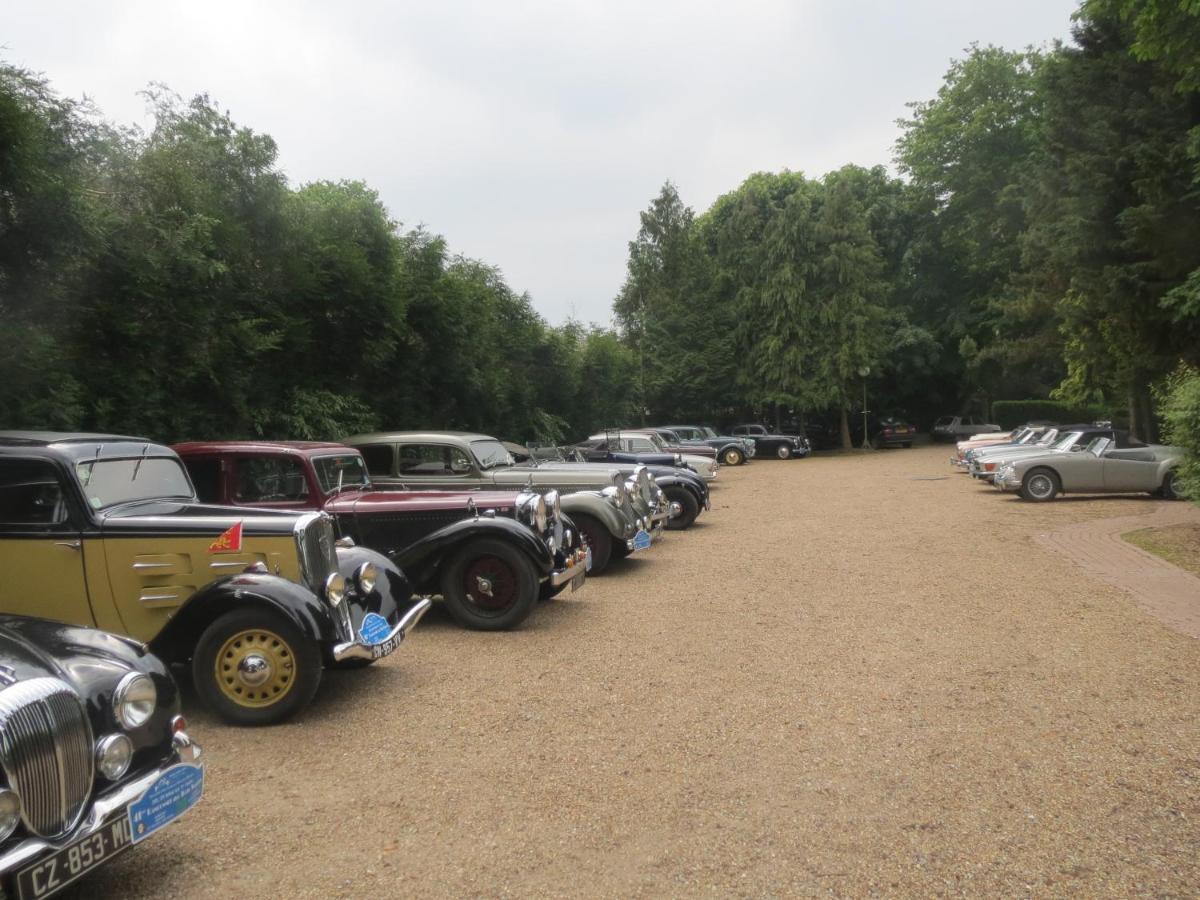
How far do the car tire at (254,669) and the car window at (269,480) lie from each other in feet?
8.98

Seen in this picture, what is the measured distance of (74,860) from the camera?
2707 mm

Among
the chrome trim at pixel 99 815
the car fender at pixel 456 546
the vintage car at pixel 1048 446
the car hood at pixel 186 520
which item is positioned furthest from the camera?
the vintage car at pixel 1048 446

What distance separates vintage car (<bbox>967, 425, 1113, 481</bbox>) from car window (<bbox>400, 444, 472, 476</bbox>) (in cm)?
1217

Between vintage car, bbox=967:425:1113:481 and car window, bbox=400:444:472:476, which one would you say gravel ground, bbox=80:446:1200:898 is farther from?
vintage car, bbox=967:425:1113:481

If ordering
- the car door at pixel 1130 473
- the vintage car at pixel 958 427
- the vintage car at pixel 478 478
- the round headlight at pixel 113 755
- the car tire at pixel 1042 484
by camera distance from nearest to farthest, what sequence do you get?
the round headlight at pixel 113 755 → the vintage car at pixel 478 478 → the car door at pixel 1130 473 → the car tire at pixel 1042 484 → the vintage car at pixel 958 427

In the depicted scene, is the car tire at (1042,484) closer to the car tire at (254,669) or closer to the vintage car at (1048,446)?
the vintage car at (1048,446)

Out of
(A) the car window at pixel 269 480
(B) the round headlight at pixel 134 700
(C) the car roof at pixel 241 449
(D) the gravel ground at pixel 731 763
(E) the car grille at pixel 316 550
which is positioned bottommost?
(D) the gravel ground at pixel 731 763

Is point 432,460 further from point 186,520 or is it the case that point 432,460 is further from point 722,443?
point 722,443

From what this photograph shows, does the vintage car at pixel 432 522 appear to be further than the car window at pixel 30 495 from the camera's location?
Yes

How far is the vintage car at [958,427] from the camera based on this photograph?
4259cm

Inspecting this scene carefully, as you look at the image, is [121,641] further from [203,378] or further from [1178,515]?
[1178,515]

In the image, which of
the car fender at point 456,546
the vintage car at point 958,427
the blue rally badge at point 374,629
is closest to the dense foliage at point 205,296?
the car fender at point 456,546

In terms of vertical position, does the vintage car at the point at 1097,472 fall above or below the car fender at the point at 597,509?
below

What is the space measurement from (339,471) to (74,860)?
5.44m
